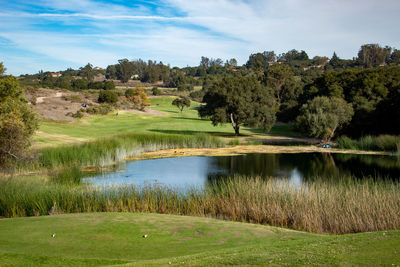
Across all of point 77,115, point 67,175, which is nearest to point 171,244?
point 67,175

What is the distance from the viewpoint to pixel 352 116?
39438mm

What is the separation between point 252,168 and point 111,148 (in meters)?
9.74

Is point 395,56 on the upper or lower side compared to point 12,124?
upper

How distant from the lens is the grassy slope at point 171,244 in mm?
5141

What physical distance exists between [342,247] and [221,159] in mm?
20961

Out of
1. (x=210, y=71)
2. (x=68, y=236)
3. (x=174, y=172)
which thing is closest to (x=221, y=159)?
(x=174, y=172)

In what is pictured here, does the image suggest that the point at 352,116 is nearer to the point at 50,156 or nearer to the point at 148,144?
the point at 148,144

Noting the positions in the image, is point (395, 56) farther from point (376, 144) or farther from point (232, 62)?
point (376, 144)

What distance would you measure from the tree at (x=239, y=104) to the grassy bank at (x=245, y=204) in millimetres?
26001

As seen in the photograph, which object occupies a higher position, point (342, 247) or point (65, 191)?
point (342, 247)

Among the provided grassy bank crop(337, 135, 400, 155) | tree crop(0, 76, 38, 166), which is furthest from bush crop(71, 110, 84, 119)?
grassy bank crop(337, 135, 400, 155)

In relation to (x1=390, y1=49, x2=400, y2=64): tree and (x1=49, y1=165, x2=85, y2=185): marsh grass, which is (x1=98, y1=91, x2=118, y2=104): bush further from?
(x1=390, y1=49, x2=400, y2=64): tree

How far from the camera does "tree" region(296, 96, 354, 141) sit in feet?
110

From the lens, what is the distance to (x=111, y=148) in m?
25.4
